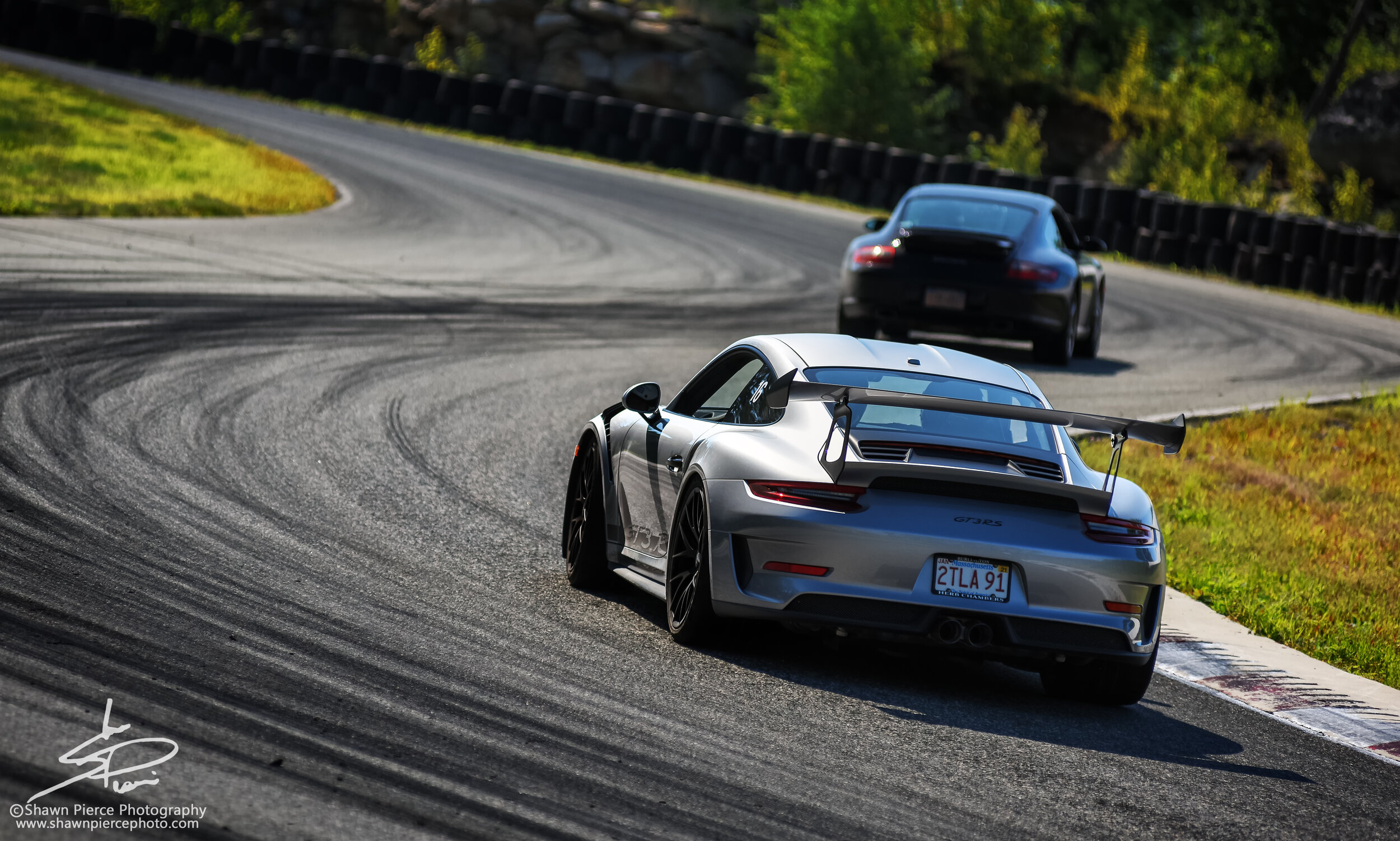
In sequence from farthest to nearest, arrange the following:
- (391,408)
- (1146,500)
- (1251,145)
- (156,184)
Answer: (1251,145) → (156,184) → (391,408) → (1146,500)

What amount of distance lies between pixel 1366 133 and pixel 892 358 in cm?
2706

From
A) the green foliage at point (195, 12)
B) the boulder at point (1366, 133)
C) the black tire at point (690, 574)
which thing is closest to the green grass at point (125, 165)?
the black tire at point (690, 574)

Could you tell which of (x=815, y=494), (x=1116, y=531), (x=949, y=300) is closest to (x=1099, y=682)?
(x=1116, y=531)

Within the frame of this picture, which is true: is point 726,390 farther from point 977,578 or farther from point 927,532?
point 977,578

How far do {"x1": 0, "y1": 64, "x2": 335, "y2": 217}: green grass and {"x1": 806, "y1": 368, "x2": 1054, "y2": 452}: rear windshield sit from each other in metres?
14.3

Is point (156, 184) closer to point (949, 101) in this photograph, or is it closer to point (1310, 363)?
point (1310, 363)

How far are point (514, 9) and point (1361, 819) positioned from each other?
49.2 meters

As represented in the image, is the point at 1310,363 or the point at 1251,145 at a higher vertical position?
the point at 1251,145

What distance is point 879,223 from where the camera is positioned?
16.5 metres

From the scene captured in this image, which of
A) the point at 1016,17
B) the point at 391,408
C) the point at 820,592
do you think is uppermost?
the point at 1016,17

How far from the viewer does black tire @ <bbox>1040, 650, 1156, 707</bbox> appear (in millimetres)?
6465

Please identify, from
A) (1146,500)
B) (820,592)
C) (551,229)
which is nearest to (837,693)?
(820,592)

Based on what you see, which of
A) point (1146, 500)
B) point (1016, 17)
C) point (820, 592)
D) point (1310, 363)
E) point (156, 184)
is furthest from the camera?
point (1016, 17)

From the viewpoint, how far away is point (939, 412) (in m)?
6.80
